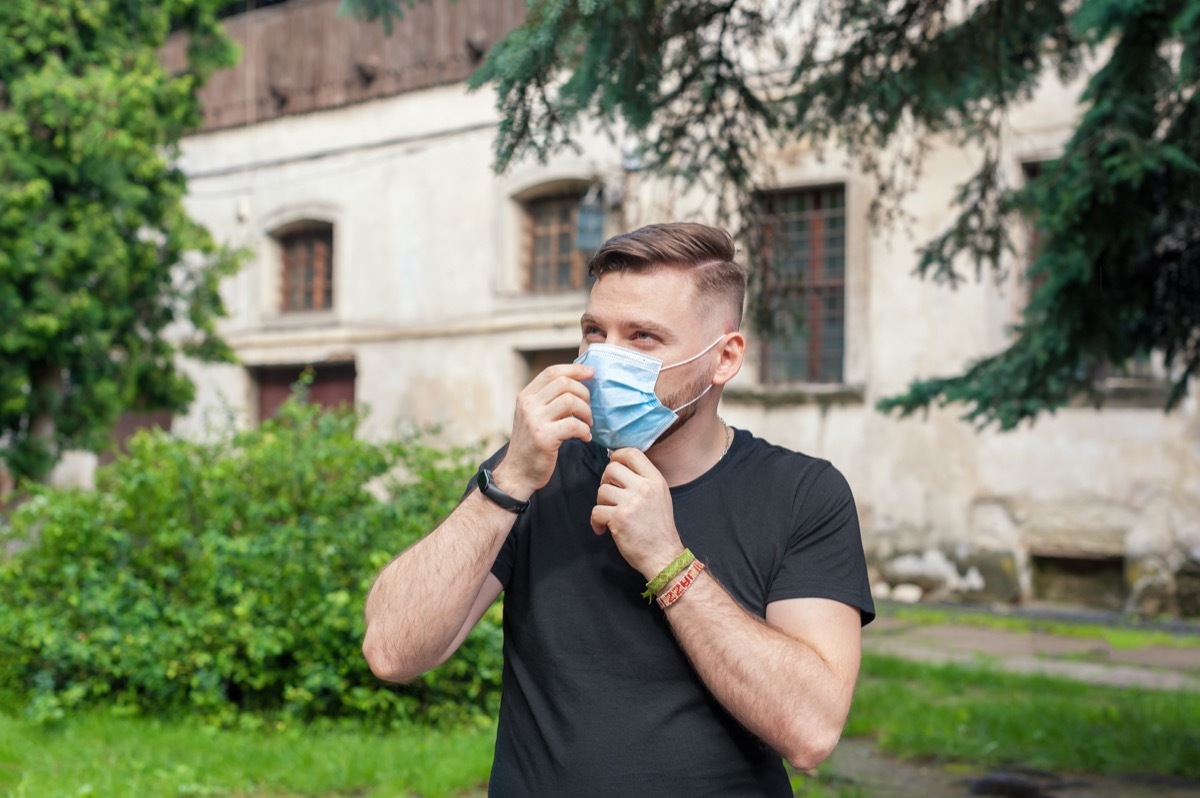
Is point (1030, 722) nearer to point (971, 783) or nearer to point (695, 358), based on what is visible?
point (971, 783)

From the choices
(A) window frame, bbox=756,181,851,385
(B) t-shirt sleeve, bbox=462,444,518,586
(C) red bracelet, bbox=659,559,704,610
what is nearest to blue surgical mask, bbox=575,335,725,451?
(B) t-shirt sleeve, bbox=462,444,518,586

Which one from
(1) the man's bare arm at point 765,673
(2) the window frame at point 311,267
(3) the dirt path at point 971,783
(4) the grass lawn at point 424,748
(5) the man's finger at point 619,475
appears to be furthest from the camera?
(2) the window frame at point 311,267

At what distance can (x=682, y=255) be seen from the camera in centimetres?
230

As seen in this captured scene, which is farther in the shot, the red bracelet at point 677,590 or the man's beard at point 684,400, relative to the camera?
the man's beard at point 684,400

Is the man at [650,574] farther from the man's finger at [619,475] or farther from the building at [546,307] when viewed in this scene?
the building at [546,307]

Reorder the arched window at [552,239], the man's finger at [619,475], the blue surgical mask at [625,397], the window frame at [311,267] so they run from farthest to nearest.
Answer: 1. the window frame at [311,267]
2. the arched window at [552,239]
3. the blue surgical mask at [625,397]
4. the man's finger at [619,475]

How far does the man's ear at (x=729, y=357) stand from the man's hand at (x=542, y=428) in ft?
1.13

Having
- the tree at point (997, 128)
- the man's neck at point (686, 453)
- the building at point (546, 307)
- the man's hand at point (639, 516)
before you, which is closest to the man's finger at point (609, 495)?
the man's hand at point (639, 516)

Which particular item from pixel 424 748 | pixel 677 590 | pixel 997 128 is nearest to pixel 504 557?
pixel 677 590

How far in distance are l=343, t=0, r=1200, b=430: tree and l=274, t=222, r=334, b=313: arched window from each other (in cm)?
1225

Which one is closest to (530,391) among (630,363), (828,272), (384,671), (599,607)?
(630,363)

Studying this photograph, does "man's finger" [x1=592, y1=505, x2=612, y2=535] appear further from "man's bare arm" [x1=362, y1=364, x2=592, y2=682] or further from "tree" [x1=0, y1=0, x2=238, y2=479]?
Result: "tree" [x1=0, y1=0, x2=238, y2=479]

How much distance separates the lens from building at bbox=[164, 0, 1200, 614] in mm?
11789

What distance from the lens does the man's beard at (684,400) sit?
2.32 meters
